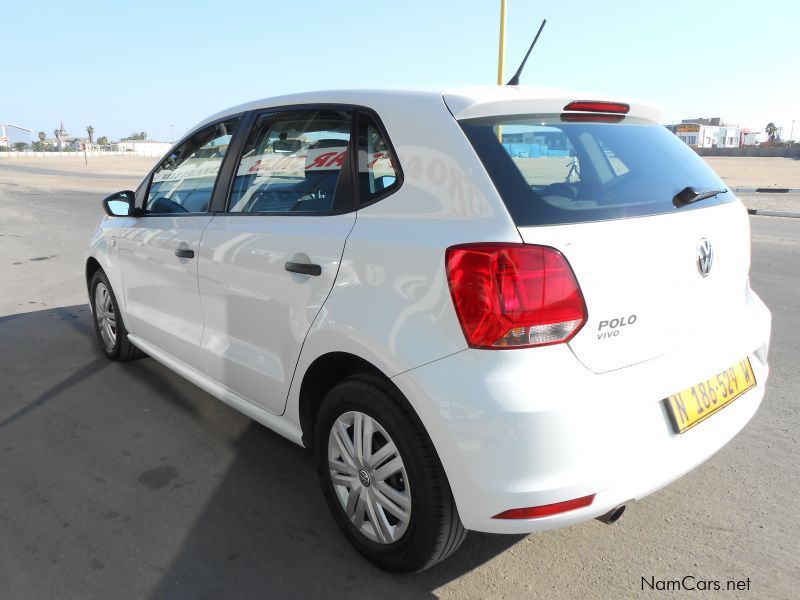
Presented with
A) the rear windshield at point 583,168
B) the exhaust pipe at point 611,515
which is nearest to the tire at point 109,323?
the rear windshield at point 583,168

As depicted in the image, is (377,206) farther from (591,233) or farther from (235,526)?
(235,526)

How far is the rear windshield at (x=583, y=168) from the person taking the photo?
2.05 m

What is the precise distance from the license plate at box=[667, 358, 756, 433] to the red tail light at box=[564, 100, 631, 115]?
3.53 ft

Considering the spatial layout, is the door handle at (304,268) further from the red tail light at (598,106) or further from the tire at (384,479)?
the red tail light at (598,106)

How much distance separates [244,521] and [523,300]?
1.64m

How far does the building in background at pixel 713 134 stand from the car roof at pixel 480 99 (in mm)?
110987

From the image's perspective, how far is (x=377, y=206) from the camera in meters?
2.35

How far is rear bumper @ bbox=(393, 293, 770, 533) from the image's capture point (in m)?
1.88

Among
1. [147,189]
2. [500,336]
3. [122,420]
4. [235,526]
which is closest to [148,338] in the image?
[122,420]

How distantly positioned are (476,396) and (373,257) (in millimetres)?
642

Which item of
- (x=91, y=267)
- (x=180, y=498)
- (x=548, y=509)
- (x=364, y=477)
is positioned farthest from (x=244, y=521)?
(x=91, y=267)

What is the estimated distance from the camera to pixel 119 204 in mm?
4090

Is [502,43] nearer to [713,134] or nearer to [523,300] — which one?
[523,300]

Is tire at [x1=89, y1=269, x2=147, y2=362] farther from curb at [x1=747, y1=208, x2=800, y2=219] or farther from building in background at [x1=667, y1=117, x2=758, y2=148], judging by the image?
building in background at [x1=667, y1=117, x2=758, y2=148]
